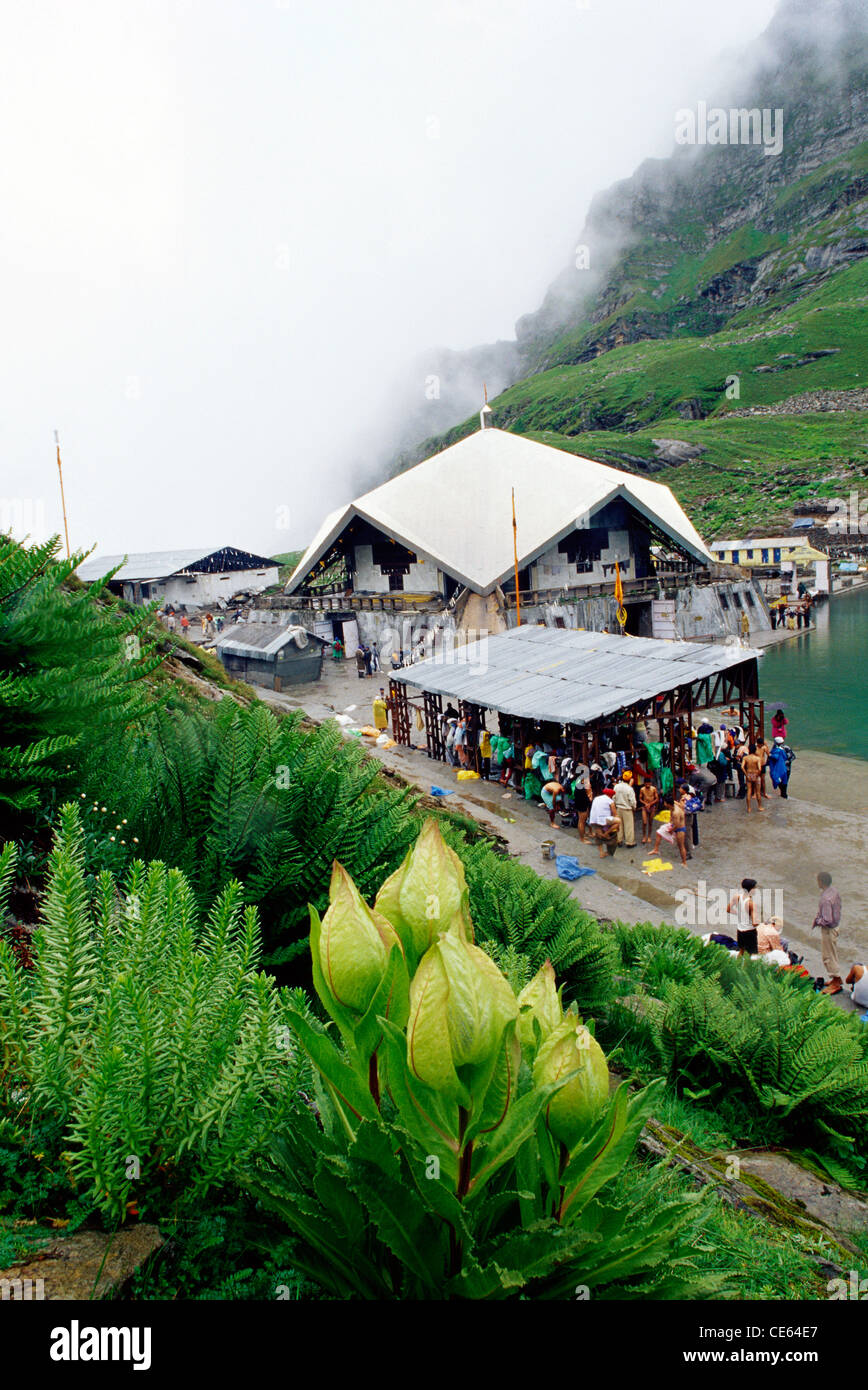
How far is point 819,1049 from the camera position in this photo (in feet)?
15.0

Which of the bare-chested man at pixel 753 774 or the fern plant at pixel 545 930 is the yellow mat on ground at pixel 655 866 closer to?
the bare-chested man at pixel 753 774

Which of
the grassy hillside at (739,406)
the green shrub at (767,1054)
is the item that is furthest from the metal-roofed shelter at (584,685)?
the grassy hillside at (739,406)

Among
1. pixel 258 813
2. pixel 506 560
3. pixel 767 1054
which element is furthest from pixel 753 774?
pixel 506 560

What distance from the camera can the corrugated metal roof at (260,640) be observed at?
30.6 metres

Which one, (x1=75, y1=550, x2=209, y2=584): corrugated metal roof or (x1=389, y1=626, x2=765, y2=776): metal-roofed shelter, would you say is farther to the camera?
(x1=75, y1=550, x2=209, y2=584): corrugated metal roof

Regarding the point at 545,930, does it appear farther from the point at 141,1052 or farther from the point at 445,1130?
the point at 445,1130

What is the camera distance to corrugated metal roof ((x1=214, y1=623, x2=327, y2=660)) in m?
30.6

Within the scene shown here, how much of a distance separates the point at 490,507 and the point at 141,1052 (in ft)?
126

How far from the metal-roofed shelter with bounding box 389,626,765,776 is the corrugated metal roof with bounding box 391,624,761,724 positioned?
22 mm

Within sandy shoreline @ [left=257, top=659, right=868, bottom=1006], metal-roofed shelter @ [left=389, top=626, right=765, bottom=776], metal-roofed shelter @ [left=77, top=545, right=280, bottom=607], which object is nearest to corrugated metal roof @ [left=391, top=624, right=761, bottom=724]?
metal-roofed shelter @ [left=389, top=626, right=765, bottom=776]

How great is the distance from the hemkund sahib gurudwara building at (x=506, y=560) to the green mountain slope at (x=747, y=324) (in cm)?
3297

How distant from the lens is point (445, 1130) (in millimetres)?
1130

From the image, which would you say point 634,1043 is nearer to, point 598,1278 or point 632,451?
point 598,1278

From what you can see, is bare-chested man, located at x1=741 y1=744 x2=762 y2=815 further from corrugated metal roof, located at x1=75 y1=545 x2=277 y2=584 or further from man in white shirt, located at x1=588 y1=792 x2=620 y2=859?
corrugated metal roof, located at x1=75 y1=545 x2=277 y2=584
